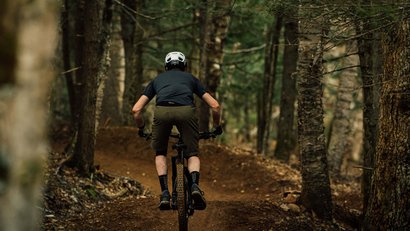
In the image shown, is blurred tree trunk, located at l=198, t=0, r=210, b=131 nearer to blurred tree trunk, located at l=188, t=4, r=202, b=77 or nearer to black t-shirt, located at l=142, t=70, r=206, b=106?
blurred tree trunk, located at l=188, t=4, r=202, b=77

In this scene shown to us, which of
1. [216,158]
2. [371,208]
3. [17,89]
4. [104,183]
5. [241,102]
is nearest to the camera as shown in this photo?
[17,89]

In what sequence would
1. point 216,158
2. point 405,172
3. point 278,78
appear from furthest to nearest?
1. point 278,78
2. point 216,158
3. point 405,172

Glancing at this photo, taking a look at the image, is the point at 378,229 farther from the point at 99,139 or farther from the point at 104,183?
the point at 99,139

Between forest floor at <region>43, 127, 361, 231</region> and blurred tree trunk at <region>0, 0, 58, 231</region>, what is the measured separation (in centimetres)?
593

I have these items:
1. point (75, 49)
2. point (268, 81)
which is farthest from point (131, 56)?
point (268, 81)

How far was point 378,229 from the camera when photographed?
7.96m

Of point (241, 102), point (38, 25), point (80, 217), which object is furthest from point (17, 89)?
point (241, 102)

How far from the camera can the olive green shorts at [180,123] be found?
746cm

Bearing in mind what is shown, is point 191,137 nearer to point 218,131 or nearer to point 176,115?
point 176,115

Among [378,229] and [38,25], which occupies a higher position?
[38,25]

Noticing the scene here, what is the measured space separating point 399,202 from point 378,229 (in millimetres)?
548

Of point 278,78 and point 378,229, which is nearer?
point 378,229

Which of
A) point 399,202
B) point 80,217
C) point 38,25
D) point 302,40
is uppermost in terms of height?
point 302,40

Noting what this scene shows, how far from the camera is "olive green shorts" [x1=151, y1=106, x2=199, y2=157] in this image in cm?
746
